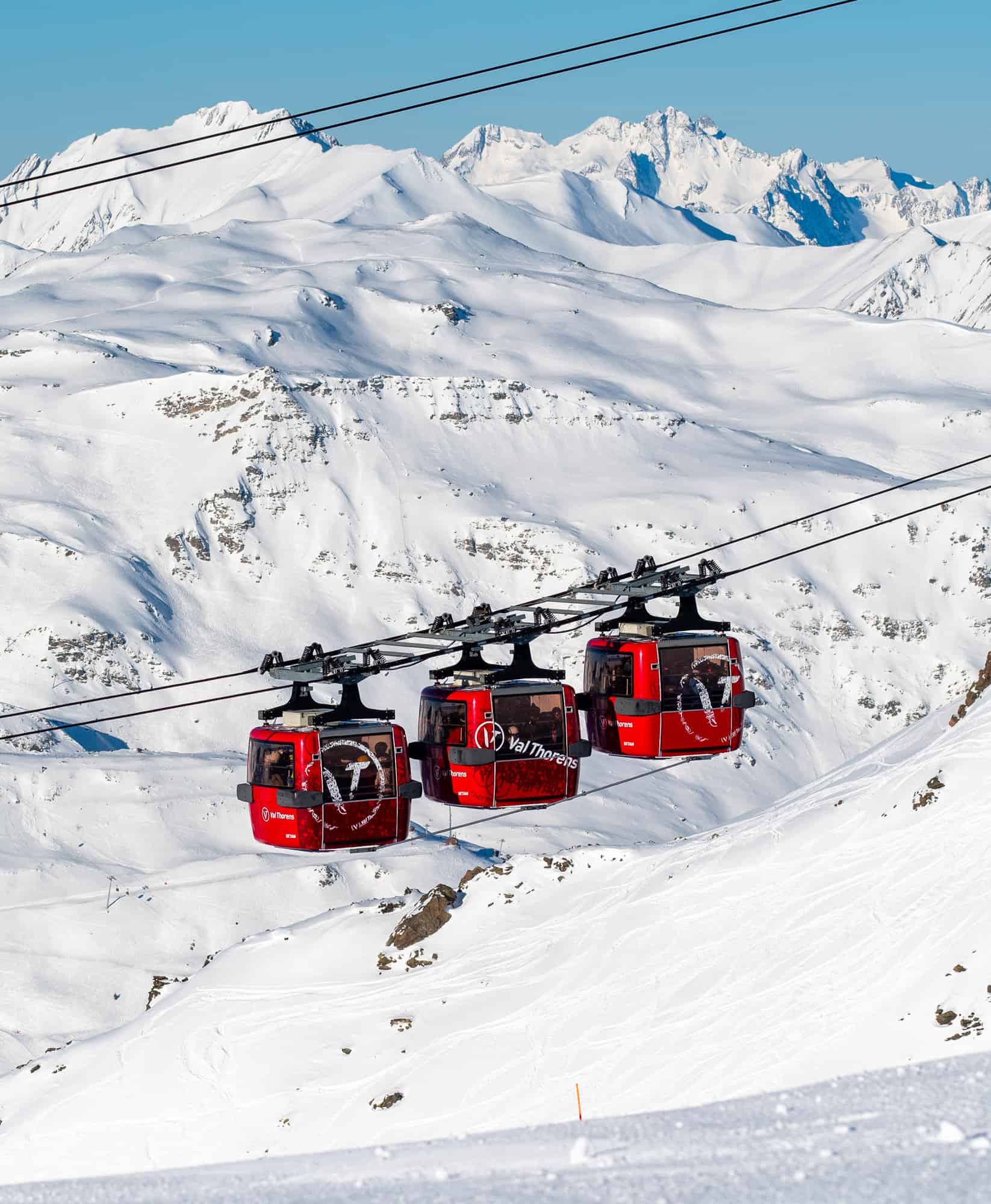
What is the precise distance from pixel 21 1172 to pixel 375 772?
20.5 m

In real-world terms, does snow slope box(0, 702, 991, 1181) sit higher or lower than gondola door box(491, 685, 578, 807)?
lower

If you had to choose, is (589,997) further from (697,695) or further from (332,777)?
(332,777)

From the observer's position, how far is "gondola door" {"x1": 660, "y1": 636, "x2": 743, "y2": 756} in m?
22.6

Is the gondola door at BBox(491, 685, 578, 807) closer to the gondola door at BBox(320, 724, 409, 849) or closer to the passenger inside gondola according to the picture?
the gondola door at BBox(320, 724, 409, 849)

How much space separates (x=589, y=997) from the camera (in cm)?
3731

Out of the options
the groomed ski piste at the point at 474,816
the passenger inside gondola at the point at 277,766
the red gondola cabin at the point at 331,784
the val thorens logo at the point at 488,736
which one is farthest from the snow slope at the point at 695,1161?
the passenger inside gondola at the point at 277,766

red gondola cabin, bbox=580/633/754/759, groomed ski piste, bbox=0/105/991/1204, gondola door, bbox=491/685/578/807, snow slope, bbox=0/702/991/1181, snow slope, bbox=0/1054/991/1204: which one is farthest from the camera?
snow slope, bbox=0/702/991/1181

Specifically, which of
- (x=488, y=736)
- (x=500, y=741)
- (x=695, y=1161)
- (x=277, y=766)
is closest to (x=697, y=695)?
(x=500, y=741)

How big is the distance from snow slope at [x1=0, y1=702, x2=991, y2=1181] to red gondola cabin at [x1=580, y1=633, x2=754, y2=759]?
838cm

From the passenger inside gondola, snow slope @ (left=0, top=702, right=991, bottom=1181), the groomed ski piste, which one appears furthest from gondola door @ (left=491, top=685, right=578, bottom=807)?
snow slope @ (left=0, top=702, right=991, bottom=1181)

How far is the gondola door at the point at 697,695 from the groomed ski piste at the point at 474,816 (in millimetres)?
6389

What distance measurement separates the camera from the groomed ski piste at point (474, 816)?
1128 inches

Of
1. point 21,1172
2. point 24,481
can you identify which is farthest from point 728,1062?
point 24,481

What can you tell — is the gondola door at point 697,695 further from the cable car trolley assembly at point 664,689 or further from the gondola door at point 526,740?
the gondola door at point 526,740
